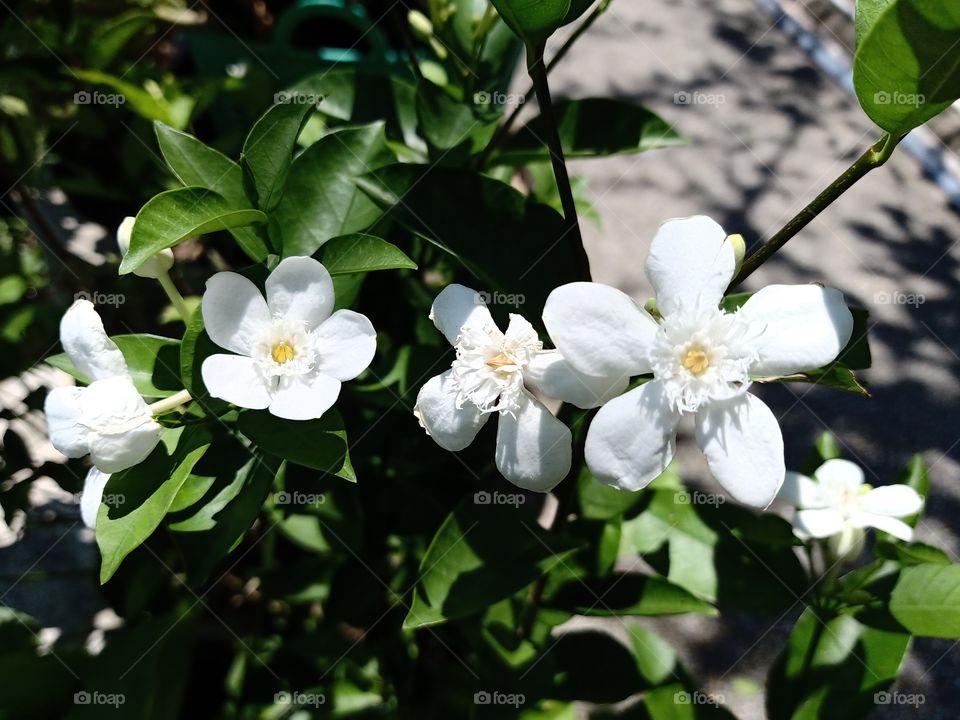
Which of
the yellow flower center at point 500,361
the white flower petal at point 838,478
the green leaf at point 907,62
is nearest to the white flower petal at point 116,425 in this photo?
the yellow flower center at point 500,361

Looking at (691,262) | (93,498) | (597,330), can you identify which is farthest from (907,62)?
(93,498)

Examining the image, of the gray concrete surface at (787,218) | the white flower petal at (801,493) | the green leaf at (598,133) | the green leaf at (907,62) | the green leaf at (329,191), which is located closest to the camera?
the green leaf at (907,62)

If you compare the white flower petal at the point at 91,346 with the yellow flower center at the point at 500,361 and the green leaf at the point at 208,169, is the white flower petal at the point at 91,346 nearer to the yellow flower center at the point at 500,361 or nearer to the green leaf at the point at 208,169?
the green leaf at the point at 208,169

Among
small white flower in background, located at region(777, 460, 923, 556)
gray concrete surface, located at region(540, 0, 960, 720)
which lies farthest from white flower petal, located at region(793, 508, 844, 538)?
gray concrete surface, located at region(540, 0, 960, 720)

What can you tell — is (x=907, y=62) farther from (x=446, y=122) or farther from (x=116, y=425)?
(x=116, y=425)

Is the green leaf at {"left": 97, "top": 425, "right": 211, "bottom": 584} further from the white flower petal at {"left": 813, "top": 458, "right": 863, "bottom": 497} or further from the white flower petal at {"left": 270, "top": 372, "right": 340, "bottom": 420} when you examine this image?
the white flower petal at {"left": 813, "top": 458, "right": 863, "bottom": 497}

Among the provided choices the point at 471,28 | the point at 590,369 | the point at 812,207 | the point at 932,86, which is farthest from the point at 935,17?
the point at 471,28
